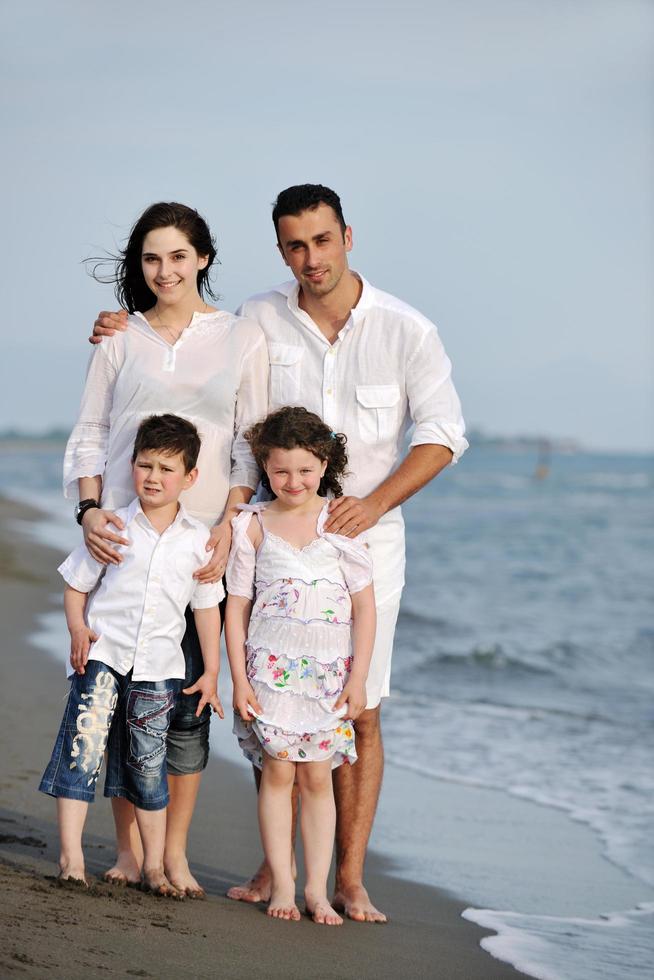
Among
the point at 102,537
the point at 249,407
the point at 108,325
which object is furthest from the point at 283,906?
the point at 108,325

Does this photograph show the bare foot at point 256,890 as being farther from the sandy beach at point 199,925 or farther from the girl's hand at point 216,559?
the girl's hand at point 216,559

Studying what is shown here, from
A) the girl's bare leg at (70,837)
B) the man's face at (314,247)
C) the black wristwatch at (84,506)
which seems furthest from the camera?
the man's face at (314,247)

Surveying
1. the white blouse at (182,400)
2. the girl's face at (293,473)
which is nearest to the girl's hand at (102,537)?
the white blouse at (182,400)

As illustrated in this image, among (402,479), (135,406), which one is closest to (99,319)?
(135,406)

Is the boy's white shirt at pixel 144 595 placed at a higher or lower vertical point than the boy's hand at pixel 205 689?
higher

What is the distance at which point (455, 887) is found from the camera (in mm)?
4273

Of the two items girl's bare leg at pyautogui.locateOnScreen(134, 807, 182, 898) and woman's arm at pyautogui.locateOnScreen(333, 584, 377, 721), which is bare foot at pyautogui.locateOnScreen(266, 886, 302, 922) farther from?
woman's arm at pyautogui.locateOnScreen(333, 584, 377, 721)

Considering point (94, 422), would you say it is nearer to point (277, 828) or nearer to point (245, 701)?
point (245, 701)

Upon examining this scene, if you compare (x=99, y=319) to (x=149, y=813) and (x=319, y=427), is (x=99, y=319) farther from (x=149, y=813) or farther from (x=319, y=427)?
(x=149, y=813)

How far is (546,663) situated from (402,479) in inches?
239

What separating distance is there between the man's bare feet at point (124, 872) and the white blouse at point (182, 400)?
3.24ft

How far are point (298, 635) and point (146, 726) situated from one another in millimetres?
483

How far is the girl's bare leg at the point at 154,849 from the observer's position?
135 inches

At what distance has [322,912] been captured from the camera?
3475mm
